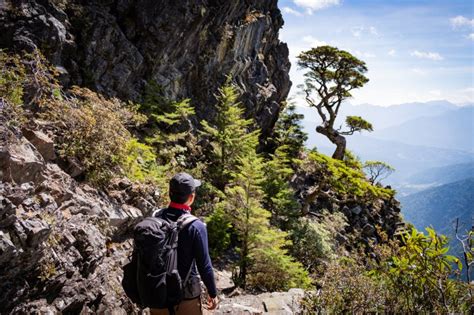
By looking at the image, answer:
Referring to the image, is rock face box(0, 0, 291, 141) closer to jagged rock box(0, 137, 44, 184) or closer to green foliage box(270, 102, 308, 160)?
green foliage box(270, 102, 308, 160)

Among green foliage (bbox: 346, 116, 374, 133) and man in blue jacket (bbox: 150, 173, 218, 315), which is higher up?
green foliage (bbox: 346, 116, 374, 133)

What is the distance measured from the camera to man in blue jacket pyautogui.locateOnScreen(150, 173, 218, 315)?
12.1 ft

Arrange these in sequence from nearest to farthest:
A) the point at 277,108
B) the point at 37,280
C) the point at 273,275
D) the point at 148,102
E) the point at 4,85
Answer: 1. the point at 37,280
2. the point at 4,85
3. the point at 273,275
4. the point at 148,102
5. the point at 277,108

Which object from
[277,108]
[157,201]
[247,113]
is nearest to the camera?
[157,201]

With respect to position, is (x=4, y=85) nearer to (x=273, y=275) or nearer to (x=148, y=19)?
(x=273, y=275)

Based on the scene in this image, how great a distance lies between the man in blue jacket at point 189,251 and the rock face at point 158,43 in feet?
29.3

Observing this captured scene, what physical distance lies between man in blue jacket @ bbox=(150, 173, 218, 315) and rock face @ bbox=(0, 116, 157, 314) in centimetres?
223

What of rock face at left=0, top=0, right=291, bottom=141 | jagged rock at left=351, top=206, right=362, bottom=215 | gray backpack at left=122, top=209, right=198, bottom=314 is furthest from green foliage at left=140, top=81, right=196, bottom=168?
jagged rock at left=351, top=206, right=362, bottom=215

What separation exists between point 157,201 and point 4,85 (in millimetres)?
4815

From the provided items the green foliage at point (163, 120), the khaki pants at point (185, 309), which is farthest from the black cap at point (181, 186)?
the green foliage at point (163, 120)

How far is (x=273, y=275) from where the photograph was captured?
489 inches

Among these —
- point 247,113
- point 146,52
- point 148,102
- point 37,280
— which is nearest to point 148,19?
point 146,52

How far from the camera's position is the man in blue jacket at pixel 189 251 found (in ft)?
12.1

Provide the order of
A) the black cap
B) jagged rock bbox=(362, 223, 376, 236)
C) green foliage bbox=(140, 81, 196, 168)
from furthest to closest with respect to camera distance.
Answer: jagged rock bbox=(362, 223, 376, 236) → green foliage bbox=(140, 81, 196, 168) → the black cap
